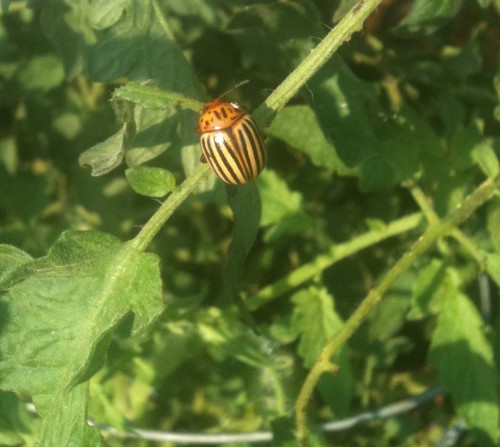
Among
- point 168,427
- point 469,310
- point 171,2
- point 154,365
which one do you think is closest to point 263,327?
point 154,365

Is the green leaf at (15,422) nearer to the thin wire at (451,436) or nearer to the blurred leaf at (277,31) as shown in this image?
the blurred leaf at (277,31)

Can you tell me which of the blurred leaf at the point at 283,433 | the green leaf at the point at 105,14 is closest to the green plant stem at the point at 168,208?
the green leaf at the point at 105,14

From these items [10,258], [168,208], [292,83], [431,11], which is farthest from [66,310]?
[431,11]

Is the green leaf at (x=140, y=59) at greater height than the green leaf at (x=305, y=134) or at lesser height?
greater

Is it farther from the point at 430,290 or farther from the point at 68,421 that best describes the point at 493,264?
the point at 68,421

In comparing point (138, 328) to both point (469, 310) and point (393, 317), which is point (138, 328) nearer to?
point (469, 310)

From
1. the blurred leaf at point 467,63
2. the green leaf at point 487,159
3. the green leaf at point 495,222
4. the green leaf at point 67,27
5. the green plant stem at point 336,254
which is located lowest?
the green leaf at point 495,222

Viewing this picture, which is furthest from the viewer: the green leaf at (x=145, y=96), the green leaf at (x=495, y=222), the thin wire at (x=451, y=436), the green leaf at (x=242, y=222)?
the thin wire at (x=451, y=436)
